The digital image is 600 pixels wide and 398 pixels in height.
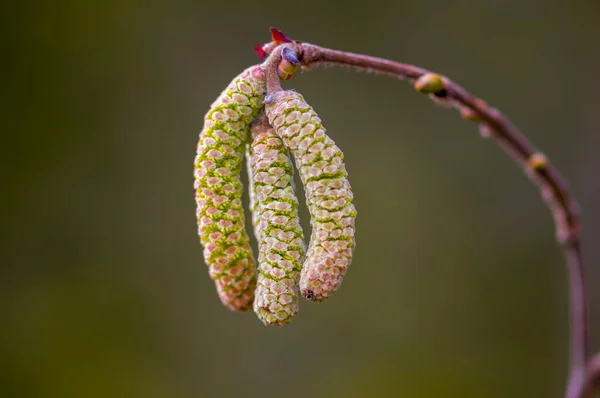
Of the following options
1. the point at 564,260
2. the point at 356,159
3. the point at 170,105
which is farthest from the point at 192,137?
the point at 564,260

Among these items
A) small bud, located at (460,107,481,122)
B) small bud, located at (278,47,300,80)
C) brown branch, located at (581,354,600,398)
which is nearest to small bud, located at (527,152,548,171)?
small bud, located at (460,107,481,122)

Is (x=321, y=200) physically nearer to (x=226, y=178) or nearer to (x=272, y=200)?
(x=272, y=200)

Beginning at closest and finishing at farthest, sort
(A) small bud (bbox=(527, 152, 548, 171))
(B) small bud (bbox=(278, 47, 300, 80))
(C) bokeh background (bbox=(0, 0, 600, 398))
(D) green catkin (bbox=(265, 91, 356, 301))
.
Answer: (D) green catkin (bbox=(265, 91, 356, 301)) → (B) small bud (bbox=(278, 47, 300, 80)) → (A) small bud (bbox=(527, 152, 548, 171)) → (C) bokeh background (bbox=(0, 0, 600, 398))

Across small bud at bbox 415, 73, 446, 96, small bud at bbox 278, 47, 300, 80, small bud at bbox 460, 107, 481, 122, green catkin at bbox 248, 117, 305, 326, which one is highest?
small bud at bbox 278, 47, 300, 80

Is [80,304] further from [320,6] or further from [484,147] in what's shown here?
[484,147]

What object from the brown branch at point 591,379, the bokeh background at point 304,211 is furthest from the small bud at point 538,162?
the bokeh background at point 304,211

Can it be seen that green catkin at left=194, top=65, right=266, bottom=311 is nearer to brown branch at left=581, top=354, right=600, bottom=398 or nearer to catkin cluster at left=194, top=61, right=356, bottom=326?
catkin cluster at left=194, top=61, right=356, bottom=326

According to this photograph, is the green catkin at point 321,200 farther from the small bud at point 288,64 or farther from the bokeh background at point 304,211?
the bokeh background at point 304,211
